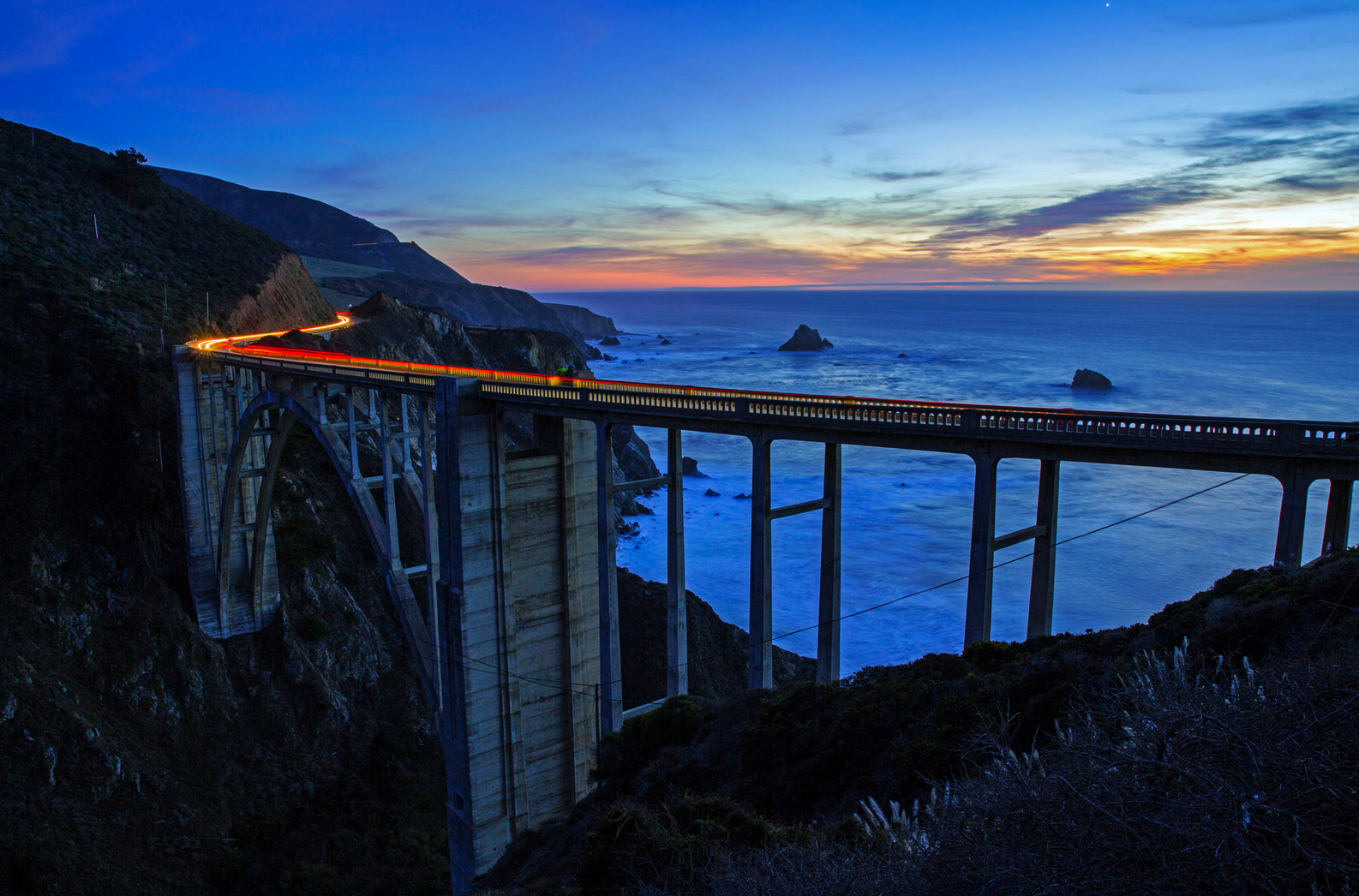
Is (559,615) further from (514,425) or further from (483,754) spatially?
(514,425)

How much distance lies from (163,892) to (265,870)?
2.93 meters

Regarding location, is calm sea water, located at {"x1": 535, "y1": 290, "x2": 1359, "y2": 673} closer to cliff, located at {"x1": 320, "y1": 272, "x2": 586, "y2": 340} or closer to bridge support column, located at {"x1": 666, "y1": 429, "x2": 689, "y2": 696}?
bridge support column, located at {"x1": 666, "y1": 429, "x2": 689, "y2": 696}

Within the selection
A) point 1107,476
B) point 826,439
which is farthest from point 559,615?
point 1107,476

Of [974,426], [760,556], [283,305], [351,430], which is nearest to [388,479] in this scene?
[351,430]

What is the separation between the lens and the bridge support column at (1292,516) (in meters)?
12.3

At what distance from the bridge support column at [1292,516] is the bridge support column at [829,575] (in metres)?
7.18

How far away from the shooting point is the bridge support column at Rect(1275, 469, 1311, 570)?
1227 cm

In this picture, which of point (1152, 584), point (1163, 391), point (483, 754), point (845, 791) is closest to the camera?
point (845, 791)

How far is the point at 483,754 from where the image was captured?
22922 mm

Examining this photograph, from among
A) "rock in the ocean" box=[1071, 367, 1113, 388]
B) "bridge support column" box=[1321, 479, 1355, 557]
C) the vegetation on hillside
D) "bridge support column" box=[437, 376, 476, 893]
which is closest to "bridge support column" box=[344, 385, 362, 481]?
"bridge support column" box=[437, 376, 476, 893]

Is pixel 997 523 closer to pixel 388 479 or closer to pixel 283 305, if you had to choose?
pixel 388 479

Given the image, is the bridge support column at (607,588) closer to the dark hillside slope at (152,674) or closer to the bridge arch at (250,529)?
the dark hillside slope at (152,674)

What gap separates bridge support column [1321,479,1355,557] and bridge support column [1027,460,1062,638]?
376 cm

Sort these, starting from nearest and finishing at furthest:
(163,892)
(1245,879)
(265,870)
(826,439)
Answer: (1245,879) < (826,439) < (163,892) < (265,870)
